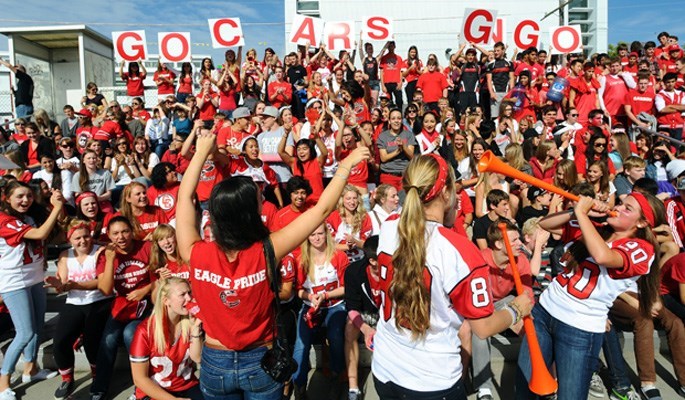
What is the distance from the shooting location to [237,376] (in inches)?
89.0

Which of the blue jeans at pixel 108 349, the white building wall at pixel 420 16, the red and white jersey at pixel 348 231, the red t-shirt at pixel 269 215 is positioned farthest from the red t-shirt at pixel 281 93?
the white building wall at pixel 420 16

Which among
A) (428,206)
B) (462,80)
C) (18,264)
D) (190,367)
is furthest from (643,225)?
(462,80)

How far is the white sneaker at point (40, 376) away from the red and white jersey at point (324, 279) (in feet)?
7.90

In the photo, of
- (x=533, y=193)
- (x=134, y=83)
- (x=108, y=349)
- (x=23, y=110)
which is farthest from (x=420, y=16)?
(x=108, y=349)

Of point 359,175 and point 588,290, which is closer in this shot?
point 588,290

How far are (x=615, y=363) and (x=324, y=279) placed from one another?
241 cm

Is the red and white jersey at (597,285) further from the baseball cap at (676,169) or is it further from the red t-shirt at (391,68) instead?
the red t-shirt at (391,68)

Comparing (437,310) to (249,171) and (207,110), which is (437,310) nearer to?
(249,171)

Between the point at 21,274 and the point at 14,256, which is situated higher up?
the point at 14,256

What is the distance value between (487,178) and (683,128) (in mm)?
5522

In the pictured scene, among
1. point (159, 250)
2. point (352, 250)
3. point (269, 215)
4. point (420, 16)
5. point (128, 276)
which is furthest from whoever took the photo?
point (420, 16)

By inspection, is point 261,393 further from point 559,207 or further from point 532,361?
point 559,207

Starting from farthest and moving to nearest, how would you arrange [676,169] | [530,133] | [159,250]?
[530,133] → [676,169] → [159,250]

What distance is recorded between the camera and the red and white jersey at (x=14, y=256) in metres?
4.31
